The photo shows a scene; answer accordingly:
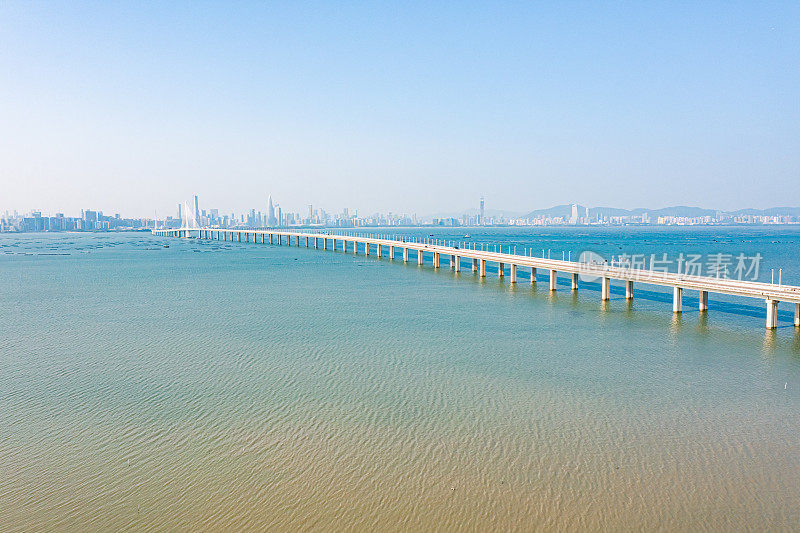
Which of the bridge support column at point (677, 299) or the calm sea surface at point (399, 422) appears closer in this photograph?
the calm sea surface at point (399, 422)

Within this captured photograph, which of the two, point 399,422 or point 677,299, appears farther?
point 677,299

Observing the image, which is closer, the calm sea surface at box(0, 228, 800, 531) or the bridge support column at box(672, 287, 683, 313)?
the calm sea surface at box(0, 228, 800, 531)

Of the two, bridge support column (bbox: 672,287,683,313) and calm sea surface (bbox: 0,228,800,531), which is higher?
bridge support column (bbox: 672,287,683,313)

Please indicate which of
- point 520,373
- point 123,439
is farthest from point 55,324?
point 520,373

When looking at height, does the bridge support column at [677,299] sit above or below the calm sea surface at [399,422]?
above

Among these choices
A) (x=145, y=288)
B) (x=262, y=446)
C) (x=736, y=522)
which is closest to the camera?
(x=736, y=522)

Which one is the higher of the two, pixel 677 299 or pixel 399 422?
pixel 677 299

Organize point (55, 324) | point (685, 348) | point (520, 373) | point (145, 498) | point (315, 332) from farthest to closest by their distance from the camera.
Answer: point (55, 324), point (315, 332), point (685, 348), point (520, 373), point (145, 498)

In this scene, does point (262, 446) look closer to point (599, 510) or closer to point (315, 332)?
point (599, 510)
